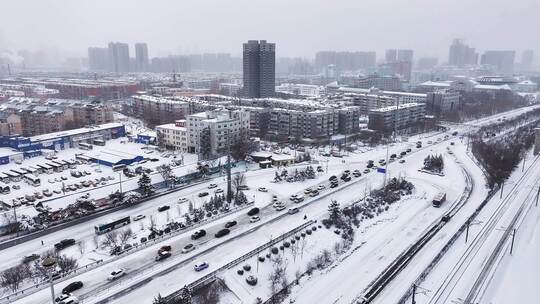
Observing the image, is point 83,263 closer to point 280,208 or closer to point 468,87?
point 280,208

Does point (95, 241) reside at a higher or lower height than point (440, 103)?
lower

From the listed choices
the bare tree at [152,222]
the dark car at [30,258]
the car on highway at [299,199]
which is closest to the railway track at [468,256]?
the car on highway at [299,199]

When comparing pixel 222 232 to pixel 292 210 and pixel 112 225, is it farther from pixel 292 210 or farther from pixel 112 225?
pixel 112 225

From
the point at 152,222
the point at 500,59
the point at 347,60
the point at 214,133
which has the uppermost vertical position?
the point at 500,59

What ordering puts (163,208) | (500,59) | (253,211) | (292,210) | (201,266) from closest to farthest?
1. (201,266)
2. (253,211)
3. (292,210)
4. (163,208)
5. (500,59)

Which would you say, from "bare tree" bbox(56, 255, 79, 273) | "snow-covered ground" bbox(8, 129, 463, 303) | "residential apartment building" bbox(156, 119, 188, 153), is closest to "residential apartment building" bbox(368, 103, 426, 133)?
"snow-covered ground" bbox(8, 129, 463, 303)

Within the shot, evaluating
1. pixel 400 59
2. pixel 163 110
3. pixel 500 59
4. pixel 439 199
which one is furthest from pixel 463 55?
pixel 439 199
